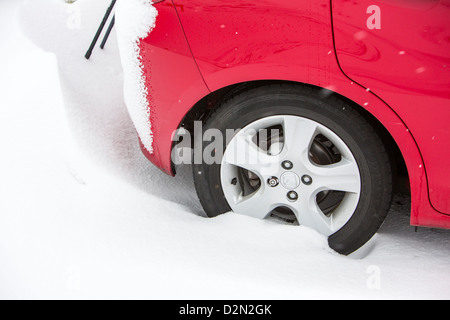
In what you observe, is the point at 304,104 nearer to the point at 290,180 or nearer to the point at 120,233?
the point at 290,180

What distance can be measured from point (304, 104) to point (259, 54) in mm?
280

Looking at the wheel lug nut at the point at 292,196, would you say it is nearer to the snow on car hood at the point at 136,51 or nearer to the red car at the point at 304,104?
the red car at the point at 304,104

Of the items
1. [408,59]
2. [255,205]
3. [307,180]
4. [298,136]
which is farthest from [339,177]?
[408,59]

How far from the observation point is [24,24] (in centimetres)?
253

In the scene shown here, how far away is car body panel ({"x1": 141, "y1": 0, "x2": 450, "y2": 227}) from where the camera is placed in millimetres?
1396

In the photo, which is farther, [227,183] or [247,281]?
[227,183]

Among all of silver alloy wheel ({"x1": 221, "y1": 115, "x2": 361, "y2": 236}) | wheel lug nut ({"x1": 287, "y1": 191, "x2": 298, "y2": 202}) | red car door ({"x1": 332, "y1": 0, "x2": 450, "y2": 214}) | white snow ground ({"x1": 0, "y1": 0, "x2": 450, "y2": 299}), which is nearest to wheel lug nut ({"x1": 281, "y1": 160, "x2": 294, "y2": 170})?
silver alloy wheel ({"x1": 221, "y1": 115, "x2": 361, "y2": 236})

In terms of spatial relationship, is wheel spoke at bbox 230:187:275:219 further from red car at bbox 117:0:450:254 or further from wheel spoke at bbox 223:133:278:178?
wheel spoke at bbox 223:133:278:178

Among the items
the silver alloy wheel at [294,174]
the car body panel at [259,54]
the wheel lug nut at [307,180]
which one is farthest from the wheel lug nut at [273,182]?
the car body panel at [259,54]
